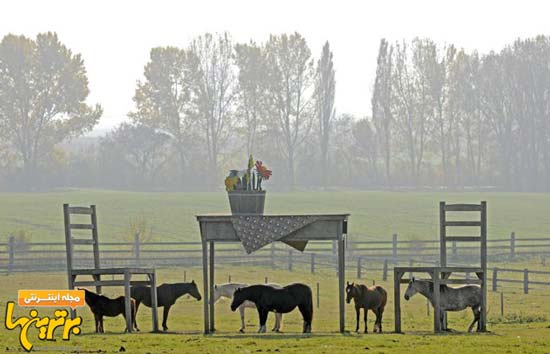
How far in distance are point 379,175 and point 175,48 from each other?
2021 cm

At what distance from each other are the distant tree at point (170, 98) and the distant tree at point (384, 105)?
15.9 m

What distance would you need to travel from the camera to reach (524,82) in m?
99.2

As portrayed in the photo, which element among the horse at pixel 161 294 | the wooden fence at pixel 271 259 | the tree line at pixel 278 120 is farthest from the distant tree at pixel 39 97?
the horse at pixel 161 294

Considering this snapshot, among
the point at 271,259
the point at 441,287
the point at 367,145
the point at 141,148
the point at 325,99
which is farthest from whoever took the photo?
Answer: the point at 367,145

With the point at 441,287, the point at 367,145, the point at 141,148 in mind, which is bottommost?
the point at 441,287

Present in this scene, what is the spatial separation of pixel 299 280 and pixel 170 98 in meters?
62.3

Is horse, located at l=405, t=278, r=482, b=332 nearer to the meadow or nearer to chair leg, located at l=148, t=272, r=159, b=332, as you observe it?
the meadow

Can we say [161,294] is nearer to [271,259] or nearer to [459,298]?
[459,298]

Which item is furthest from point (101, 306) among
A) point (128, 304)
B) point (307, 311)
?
point (307, 311)

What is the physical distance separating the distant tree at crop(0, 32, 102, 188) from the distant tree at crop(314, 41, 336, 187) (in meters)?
18.2

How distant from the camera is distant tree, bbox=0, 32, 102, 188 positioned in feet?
288

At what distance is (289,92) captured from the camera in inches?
3792

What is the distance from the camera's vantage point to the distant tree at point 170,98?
94562 mm

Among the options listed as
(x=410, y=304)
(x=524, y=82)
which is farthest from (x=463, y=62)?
(x=410, y=304)
